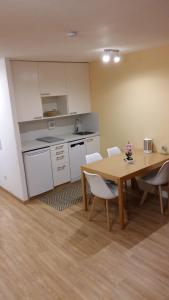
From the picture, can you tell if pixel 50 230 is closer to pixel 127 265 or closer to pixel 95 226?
pixel 95 226

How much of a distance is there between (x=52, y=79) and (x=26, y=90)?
1.87 ft

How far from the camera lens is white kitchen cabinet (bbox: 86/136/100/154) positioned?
4766 millimetres

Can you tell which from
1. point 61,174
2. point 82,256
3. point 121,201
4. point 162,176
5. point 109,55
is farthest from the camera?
point 61,174

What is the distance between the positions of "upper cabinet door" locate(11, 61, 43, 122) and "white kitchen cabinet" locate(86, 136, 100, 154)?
1.20 m

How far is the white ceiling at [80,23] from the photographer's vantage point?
1559mm

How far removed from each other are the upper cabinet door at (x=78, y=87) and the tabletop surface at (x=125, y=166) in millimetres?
1468

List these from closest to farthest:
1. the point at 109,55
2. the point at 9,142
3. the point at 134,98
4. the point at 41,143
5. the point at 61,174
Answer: the point at 109,55 < the point at 9,142 < the point at 134,98 < the point at 41,143 < the point at 61,174

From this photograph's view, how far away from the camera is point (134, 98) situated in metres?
3.96

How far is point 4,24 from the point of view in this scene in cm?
185

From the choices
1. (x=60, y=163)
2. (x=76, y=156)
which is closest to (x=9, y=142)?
(x=60, y=163)

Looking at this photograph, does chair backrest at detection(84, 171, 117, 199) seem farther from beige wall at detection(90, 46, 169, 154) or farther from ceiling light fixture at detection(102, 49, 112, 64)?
ceiling light fixture at detection(102, 49, 112, 64)

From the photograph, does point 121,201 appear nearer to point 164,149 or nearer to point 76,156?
point 164,149

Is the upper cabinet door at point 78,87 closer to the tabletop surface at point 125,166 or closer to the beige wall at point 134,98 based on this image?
the beige wall at point 134,98

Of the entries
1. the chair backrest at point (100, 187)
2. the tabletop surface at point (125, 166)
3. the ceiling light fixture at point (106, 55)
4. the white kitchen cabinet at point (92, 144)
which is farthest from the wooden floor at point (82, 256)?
the ceiling light fixture at point (106, 55)
